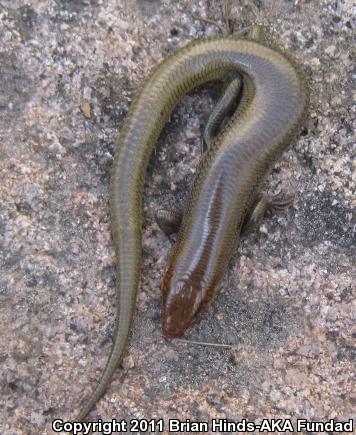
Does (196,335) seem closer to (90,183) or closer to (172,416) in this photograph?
(172,416)

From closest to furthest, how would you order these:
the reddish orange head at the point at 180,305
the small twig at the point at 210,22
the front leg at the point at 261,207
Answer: the reddish orange head at the point at 180,305, the front leg at the point at 261,207, the small twig at the point at 210,22

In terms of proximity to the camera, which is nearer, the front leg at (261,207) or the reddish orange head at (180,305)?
the reddish orange head at (180,305)

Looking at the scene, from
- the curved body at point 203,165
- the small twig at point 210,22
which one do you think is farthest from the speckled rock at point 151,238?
the curved body at point 203,165

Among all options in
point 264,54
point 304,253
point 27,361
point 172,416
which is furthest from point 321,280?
point 27,361

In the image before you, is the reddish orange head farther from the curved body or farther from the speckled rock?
the speckled rock

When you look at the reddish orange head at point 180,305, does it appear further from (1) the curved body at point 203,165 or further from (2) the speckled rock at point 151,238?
(2) the speckled rock at point 151,238

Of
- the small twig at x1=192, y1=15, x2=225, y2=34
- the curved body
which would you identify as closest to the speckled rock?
the small twig at x1=192, y1=15, x2=225, y2=34

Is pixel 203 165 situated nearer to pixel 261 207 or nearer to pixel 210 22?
pixel 261 207
